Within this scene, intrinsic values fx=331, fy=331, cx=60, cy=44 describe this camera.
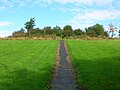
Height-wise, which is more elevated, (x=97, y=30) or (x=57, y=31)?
(x=97, y=30)

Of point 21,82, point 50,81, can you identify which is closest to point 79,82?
point 50,81

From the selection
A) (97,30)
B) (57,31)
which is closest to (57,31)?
(57,31)

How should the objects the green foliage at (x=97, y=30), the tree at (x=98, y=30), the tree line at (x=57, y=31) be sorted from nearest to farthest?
1. the tree line at (x=57, y=31)
2. the green foliage at (x=97, y=30)
3. the tree at (x=98, y=30)

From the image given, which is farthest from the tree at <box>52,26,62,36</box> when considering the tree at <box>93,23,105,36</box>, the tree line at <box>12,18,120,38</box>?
the tree at <box>93,23,105,36</box>

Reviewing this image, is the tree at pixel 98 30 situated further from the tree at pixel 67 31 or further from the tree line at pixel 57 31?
the tree at pixel 67 31

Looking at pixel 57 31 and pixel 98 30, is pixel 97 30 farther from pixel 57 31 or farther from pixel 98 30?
pixel 57 31

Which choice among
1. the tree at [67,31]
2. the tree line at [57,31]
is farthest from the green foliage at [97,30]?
the tree at [67,31]

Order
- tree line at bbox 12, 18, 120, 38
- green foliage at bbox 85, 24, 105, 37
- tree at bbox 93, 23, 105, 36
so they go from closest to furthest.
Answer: tree line at bbox 12, 18, 120, 38
green foliage at bbox 85, 24, 105, 37
tree at bbox 93, 23, 105, 36

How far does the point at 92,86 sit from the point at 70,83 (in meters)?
1.39

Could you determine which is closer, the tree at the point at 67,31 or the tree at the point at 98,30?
the tree at the point at 67,31

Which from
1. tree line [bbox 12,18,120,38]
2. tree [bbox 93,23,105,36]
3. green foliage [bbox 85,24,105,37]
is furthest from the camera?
tree [bbox 93,23,105,36]

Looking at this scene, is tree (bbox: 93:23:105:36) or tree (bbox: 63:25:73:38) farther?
tree (bbox: 93:23:105:36)

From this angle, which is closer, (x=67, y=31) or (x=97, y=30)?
(x=67, y=31)

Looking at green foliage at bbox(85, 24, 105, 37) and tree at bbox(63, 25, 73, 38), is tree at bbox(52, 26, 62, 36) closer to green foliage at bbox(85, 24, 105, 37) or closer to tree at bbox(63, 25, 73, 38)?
tree at bbox(63, 25, 73, 38)
